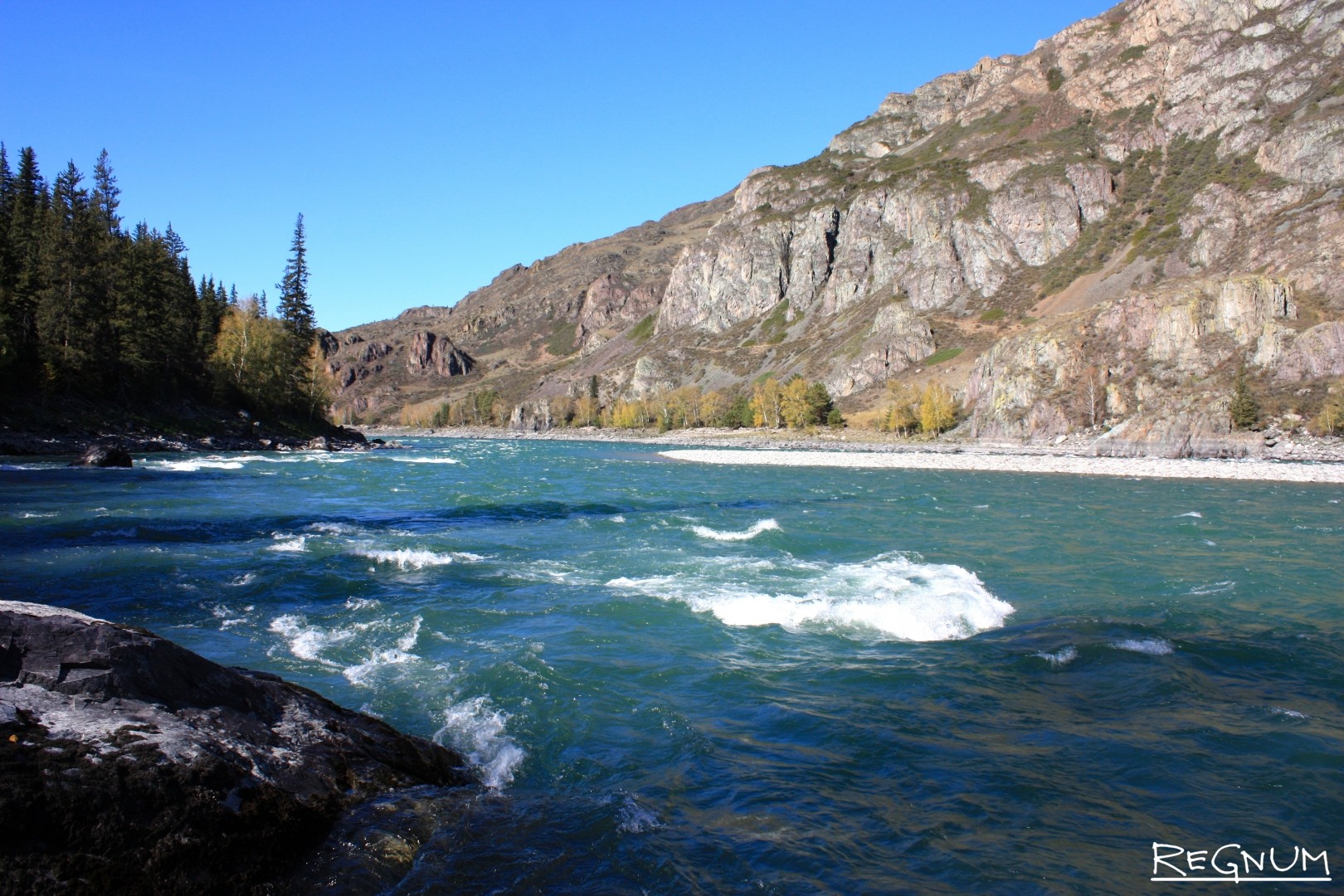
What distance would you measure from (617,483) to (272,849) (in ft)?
130

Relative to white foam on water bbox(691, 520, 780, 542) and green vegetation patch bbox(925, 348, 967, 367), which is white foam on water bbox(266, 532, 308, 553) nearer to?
white foam on water bbox(691, 520, 780, 542)

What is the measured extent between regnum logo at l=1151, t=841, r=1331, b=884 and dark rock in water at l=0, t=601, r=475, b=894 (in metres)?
6.39

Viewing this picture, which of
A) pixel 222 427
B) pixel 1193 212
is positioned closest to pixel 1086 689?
pixel 222 427

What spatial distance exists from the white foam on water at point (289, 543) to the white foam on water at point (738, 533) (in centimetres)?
1152

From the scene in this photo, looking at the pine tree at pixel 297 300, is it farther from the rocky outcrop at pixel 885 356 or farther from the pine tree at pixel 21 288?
the rocky outcrop at pixel 885 356

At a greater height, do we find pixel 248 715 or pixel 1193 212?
pixel 1193 212

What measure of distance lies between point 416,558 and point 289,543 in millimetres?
4408

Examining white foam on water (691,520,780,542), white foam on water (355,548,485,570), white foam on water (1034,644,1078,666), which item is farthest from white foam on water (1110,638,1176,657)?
white foam on water (355,548,485,570)

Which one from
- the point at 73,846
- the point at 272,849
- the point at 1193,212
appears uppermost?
the point at 1193,212

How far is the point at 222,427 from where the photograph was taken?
6625 cm

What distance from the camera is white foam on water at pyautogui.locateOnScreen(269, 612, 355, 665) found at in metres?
11.1

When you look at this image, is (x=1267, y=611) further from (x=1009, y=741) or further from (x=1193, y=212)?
(x=1193, y=212)

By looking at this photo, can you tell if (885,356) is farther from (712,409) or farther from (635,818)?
(635,818)

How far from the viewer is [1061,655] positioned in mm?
11430
